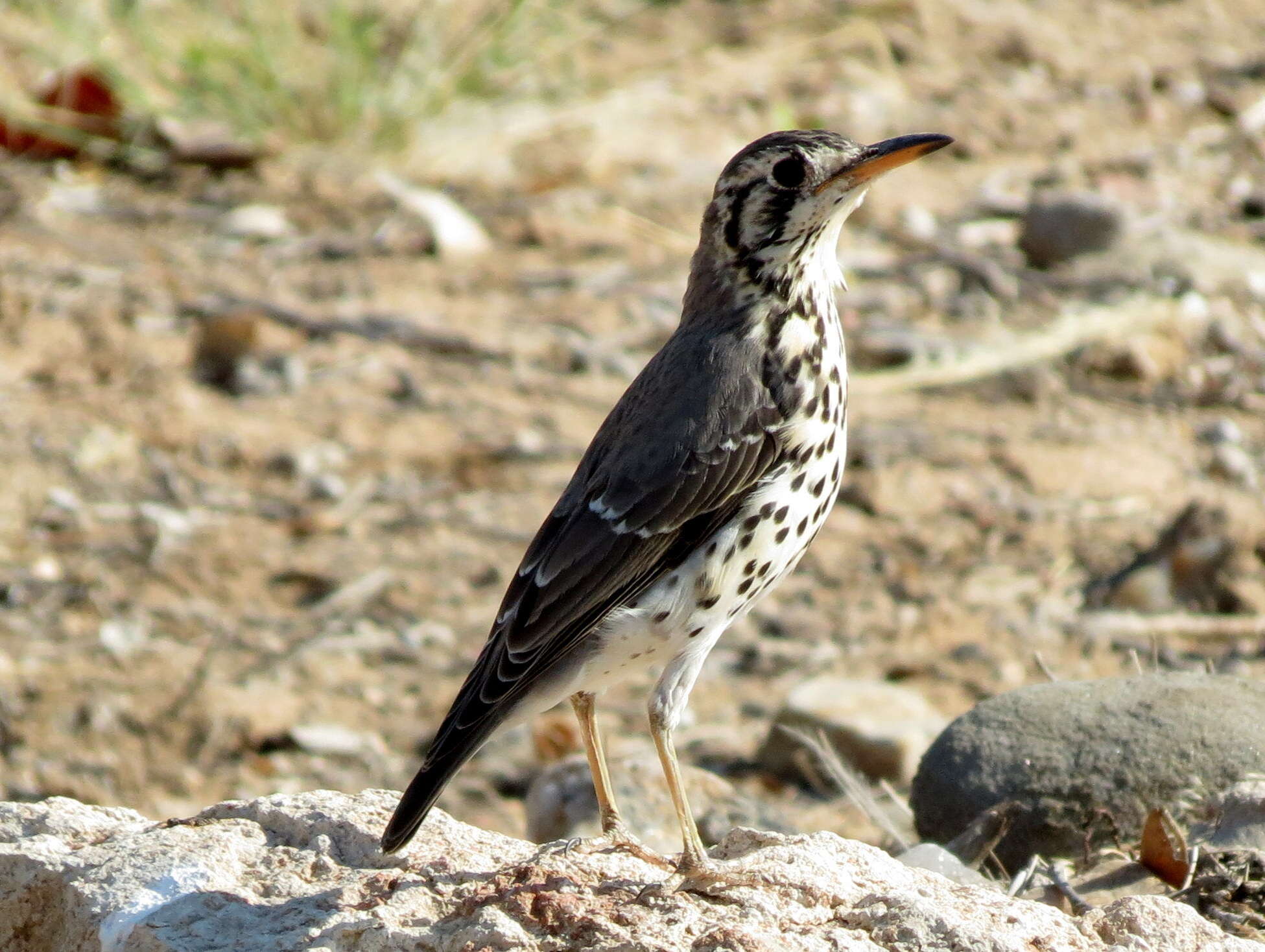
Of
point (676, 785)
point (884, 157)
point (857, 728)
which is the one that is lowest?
point (857, 728)

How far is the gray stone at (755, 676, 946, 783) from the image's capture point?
7.03m

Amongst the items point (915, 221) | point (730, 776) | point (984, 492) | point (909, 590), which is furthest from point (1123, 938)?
point (915, 221)

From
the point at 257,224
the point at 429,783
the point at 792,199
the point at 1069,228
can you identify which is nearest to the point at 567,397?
the point at 257,224

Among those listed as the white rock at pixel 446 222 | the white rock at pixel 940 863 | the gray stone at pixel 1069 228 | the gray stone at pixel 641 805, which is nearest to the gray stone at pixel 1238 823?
the white rock at pixel 940 863

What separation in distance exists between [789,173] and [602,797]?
1.99 m

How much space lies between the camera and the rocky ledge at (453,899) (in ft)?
13.4

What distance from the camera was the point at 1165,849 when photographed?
16.9ft

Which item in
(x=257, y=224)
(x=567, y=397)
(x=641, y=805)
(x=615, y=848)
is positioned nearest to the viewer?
(x=615, y=848)

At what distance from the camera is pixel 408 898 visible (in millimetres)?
4320

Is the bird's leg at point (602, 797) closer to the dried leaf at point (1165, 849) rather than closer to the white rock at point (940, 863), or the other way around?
the white rock at point (940, 863)

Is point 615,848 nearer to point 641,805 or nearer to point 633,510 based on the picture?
point 633,510

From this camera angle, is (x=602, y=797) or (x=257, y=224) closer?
(x=602, y=797)

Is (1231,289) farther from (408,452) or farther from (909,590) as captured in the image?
(408,452)

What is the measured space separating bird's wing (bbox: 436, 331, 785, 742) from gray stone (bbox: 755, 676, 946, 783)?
6.37 ft
